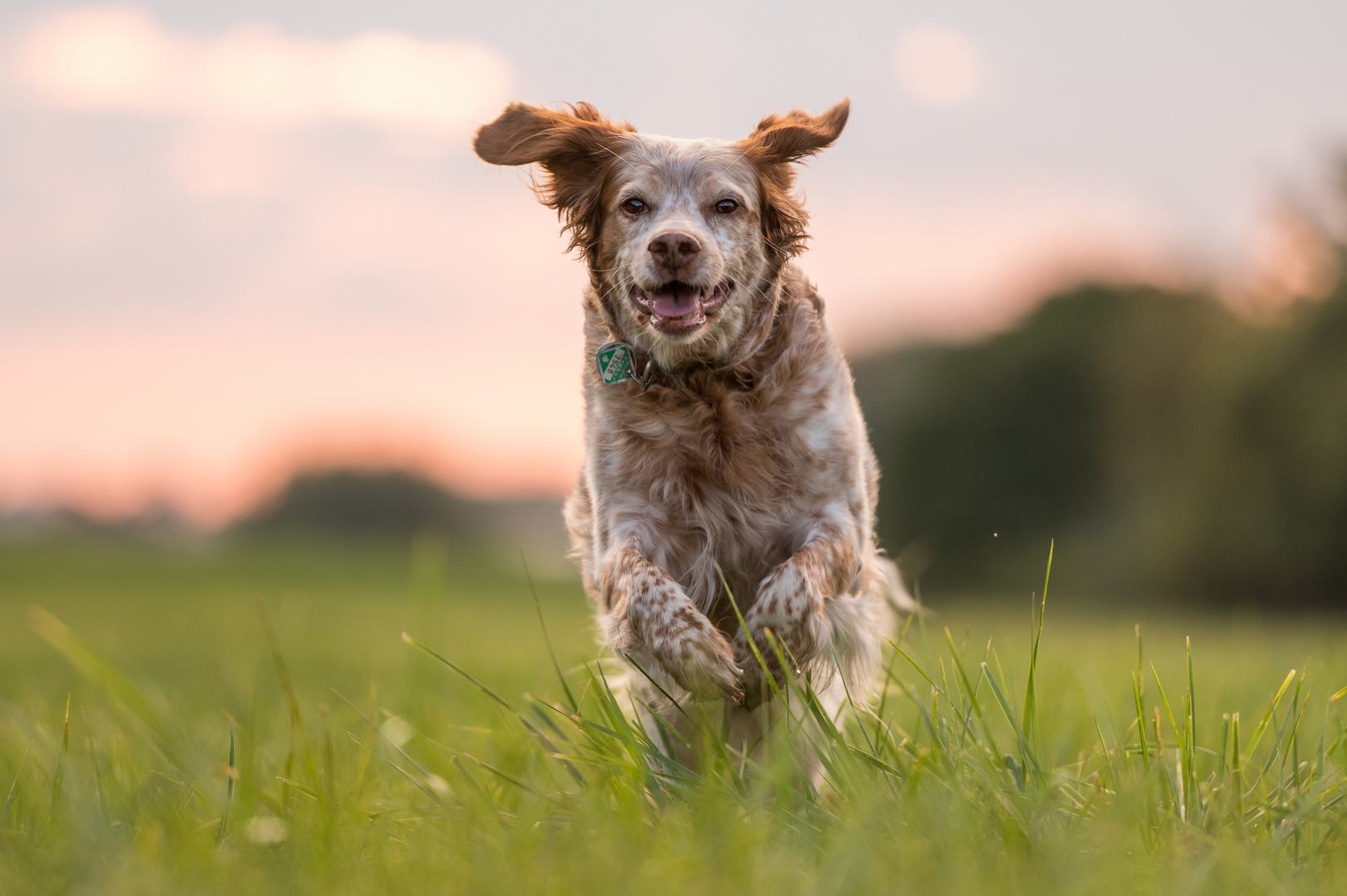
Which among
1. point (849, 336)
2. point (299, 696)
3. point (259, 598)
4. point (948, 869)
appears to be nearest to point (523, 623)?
point (299, 696)

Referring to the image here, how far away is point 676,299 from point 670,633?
3.40ft

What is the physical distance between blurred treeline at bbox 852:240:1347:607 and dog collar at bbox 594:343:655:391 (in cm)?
1349

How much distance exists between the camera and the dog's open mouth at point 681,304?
3352mm

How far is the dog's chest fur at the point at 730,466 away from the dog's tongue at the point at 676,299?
0.75 feet

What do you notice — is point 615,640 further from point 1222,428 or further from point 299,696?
point 1222,428

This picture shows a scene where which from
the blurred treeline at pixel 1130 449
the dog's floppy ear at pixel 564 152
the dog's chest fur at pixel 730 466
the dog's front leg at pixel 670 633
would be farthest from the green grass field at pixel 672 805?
the blurred treeline at pixel 1130 449

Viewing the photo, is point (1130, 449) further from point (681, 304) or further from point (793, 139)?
point (681, 304)

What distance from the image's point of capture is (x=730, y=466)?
345 cm

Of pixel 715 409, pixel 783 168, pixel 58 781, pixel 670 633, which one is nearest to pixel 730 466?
pixel 715 409

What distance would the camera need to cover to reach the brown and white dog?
3.27 meters

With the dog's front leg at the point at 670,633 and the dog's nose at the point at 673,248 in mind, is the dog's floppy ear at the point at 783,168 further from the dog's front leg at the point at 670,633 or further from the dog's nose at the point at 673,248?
the dog's front leg at the point at 670,633

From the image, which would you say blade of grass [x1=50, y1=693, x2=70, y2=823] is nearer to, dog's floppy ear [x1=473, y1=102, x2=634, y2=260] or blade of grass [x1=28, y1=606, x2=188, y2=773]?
blade of grass [x1=28, y1=606, x2=188, y2=773]

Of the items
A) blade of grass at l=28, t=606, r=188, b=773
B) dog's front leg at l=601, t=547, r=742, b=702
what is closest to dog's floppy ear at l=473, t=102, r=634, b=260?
dog's front leg at l=601, t=547, r=742, b=702

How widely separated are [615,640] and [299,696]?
386cm
